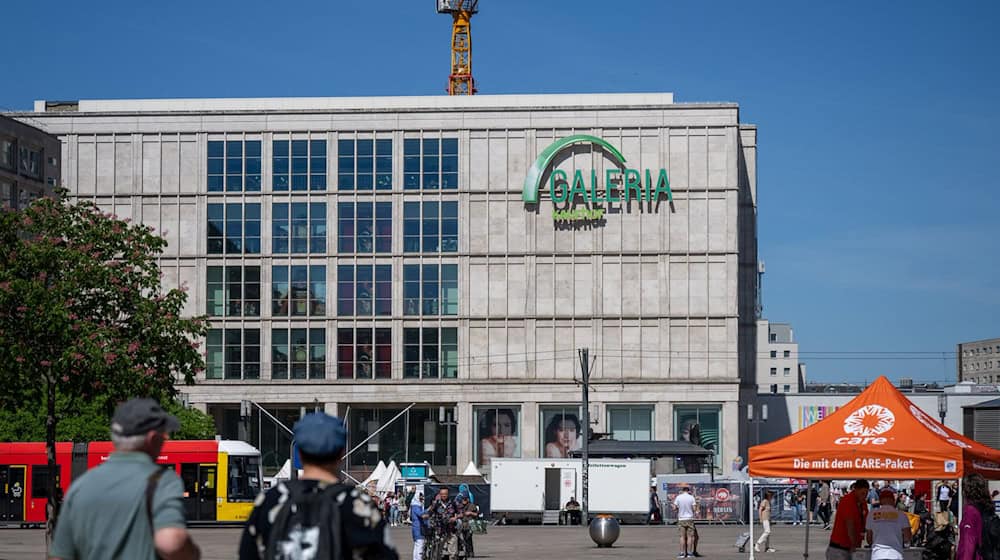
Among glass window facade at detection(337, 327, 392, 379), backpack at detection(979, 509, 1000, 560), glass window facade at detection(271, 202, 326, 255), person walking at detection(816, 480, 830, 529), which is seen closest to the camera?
backpack at detection(979, 509, 1000, 560)

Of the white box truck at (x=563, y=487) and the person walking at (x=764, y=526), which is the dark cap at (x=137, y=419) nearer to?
the person walking at (x=764, y=526)

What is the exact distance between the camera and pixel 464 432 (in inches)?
3233

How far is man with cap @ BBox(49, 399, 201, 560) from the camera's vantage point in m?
6.28

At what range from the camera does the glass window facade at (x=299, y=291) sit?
83.6m

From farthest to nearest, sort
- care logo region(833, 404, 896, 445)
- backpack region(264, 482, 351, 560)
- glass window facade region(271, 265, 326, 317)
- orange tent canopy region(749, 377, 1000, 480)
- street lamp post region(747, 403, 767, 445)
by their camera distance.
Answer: street lamp post region(747, 403, 767, 445), glass window facade region(271, 265, 326, 317), care logo region(833, 404, 896, 445), orange tent canopy region(749, 377, 1000, 480), backpack region(264, 482, 351, 560)

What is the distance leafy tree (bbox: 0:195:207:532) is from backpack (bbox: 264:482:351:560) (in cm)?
2691

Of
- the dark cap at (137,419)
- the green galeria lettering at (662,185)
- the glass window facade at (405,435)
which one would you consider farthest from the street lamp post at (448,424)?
the dark cap at (137,419)

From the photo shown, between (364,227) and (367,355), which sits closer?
(367,355)

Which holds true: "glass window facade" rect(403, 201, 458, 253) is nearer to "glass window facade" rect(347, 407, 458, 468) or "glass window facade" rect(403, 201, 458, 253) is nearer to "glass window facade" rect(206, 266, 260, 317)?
"glass window facade" rect(206, 266, 260, 317)

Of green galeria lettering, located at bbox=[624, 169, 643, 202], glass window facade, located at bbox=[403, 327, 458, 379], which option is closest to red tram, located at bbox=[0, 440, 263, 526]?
glass window facade, located at bbox=[403, 327, 458, 379]

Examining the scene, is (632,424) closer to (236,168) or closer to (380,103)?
(380,103)

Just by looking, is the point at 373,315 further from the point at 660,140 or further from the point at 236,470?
the point at 236,470

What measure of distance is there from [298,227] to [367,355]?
816cm

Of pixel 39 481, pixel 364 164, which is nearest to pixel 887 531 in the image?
pixel 39 481
